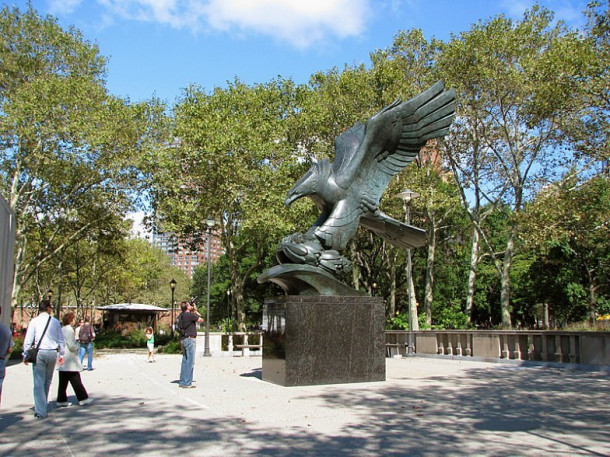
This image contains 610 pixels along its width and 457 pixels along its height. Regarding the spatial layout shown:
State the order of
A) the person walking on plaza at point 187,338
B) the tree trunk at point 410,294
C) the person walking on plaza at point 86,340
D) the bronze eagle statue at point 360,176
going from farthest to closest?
the tree trunk at point 410,294
the person walking on plaza at point 86,340
the bronze eagle statue at point 360,176
the person walking on plaza at point 187,338

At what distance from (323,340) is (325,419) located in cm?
362

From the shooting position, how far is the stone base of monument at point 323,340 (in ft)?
34.7

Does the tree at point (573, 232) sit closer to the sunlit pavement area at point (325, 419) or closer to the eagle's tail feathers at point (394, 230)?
the eagle's tail feathers at point (394, 230)

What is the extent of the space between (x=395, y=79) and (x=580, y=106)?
8.94m

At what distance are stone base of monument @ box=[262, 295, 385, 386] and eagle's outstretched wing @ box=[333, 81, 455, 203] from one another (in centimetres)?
259

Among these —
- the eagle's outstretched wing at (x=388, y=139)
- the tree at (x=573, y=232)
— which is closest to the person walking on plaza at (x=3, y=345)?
the eagle's outstretched wing at (x=388, y=139)

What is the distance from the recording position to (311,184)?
38.1 ft

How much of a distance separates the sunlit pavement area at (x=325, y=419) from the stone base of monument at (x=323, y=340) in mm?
382

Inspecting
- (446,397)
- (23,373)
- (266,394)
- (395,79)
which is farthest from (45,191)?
(446,397)

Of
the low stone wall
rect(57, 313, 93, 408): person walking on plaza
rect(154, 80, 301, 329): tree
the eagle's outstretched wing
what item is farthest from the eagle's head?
rect(154, 80, 301, 329): tree

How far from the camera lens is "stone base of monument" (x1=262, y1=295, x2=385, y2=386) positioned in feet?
34.7

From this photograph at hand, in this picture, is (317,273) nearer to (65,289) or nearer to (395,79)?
(395,79)

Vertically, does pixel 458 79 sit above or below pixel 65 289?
above

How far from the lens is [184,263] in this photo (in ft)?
577
